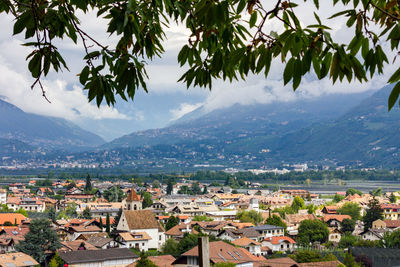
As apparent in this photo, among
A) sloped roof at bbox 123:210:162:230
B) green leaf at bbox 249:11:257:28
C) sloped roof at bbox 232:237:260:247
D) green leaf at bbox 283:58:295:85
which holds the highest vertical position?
green leaf at bbox 249:11:257:28

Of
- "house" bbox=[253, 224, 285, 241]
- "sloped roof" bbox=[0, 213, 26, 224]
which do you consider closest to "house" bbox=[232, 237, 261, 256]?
"house" bbox=[253, 224, 285, 241]

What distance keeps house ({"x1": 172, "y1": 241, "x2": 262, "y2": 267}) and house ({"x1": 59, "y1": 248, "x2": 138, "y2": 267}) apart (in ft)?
11.7

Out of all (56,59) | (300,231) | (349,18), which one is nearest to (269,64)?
(349,18)

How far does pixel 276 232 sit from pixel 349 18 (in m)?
29.6

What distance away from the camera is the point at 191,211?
42.4 metres

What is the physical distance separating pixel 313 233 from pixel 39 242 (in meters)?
14.5

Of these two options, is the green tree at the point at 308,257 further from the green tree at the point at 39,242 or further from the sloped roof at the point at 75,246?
the green tree at the point at 39,242

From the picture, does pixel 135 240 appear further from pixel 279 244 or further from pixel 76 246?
pixel 279 244

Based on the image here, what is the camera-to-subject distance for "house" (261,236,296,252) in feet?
87.6

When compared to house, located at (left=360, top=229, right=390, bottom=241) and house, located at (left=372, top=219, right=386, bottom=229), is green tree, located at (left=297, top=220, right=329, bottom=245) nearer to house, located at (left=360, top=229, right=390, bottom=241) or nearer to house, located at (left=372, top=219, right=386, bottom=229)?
house, located at (left=360, top=229, right=390, bottom=241)

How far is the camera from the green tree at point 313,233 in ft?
92.0

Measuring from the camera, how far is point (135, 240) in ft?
90.3

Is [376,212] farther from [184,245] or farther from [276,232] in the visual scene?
[184,245]

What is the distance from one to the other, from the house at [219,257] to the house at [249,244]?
4.87 m
